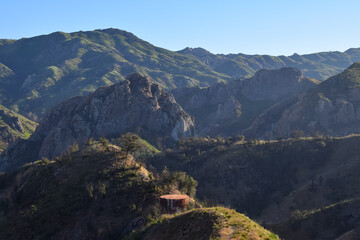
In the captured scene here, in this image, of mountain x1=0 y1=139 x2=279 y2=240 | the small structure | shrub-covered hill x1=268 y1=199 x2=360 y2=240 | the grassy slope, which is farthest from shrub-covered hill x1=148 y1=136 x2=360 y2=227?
the small structure

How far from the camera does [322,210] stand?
90.9 m

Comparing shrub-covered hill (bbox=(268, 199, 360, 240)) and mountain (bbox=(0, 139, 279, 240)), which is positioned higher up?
mountain (bbox=(0, 139, 279, 240))

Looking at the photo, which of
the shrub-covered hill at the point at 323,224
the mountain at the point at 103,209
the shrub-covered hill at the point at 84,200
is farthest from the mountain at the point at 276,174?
the shrub-covered hill at the point at 84,200

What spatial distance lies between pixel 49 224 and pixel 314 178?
4432 inches

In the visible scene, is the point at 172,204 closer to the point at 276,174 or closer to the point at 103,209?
the point at 103,209

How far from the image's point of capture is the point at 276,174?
15450 centimetres

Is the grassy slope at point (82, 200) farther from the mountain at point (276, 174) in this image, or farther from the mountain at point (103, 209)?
the mountain at point (276, 174)

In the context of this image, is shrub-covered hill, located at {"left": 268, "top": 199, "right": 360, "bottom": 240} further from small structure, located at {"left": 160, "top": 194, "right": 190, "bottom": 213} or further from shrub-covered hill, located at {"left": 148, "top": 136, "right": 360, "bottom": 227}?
small structure, located at {"left": 160, "top": 194, "right": 190, "bottom": 213}

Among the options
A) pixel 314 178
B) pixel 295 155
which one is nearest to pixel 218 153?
pixel 295 155

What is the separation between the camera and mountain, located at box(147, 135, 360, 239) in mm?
117750

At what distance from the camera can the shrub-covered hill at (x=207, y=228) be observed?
145 feet

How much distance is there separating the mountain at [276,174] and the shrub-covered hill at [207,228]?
4673 cm

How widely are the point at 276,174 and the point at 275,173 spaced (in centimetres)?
107

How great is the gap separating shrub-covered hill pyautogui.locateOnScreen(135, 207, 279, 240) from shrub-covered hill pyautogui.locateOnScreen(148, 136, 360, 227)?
73143 mm
